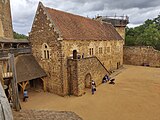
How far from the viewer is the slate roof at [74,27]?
1610cm

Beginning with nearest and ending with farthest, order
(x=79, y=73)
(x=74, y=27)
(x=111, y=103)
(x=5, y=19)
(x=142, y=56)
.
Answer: (x=111, y=103) < (x=79, y=73) < (x=74, y=27) < (x=5, y=19) < (x=142, y=56)

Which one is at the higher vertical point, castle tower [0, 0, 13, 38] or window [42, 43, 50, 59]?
castle tower [0, 0, 13, 38]

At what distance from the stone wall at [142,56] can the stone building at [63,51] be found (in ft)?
45.8

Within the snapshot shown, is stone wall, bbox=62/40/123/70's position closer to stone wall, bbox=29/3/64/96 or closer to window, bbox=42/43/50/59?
stone wall, bbox=29/3/64/96

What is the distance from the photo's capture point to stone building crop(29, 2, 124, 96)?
49.8 feet

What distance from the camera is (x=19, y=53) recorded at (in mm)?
16297

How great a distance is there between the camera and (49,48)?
52.1ft

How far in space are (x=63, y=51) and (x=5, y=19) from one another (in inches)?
574

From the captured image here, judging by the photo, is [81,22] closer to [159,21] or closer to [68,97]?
[68,97]

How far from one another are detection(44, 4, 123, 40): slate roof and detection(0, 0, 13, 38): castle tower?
971 cm

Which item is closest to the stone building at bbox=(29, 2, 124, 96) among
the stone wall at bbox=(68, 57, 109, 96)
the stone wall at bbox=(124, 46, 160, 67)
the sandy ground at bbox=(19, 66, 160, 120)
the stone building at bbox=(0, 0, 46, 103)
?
the stone wall at bbox=(68, 57, 109, 96)

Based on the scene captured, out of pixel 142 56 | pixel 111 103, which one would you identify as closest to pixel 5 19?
pixel 111 103

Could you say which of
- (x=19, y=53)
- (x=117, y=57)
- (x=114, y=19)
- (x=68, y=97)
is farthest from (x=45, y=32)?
(x=114, y=19)

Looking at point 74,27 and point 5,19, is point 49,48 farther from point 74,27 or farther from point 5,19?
point 5,19
